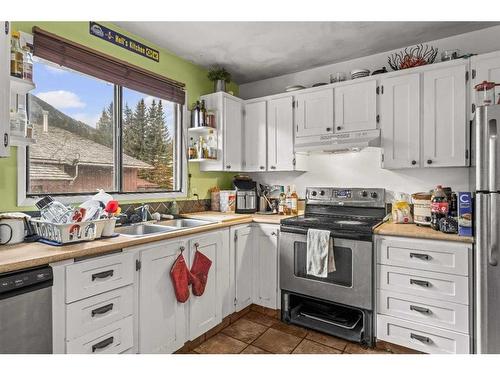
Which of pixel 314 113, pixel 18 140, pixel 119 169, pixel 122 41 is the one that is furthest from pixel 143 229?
pixel 314 113

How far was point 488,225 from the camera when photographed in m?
1.74

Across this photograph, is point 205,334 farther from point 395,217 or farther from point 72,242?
point 395,217

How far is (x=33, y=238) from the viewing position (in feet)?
5.73

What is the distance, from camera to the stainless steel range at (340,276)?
2250 millimetres

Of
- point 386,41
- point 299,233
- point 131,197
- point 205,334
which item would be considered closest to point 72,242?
point 131,197

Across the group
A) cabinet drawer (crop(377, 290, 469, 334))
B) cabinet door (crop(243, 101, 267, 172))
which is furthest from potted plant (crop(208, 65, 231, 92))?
cabinet drawer (crop(377, 290, 469, 334))

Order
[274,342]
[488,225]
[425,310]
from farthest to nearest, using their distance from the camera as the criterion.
Answer: [274,342] → [425,310] → [488,225]

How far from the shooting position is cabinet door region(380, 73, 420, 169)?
2494 millimetres

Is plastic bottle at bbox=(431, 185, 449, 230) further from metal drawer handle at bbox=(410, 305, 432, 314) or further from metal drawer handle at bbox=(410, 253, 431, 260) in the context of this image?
metal drawer handle at bbox=(410, 305, 432, 314)

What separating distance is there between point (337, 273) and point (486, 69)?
1874mm

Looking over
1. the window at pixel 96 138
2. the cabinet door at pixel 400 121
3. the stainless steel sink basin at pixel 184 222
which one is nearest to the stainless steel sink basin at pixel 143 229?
the stainless steel sink basin at pixel 184 222

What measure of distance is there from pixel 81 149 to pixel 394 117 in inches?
102

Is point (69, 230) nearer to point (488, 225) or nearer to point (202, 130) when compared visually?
point (202, 130)

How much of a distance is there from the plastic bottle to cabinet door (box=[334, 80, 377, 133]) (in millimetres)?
782
